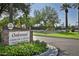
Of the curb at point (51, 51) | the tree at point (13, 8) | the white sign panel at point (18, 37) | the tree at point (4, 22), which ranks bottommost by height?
the curb at point (51, 51)

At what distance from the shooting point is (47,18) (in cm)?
373

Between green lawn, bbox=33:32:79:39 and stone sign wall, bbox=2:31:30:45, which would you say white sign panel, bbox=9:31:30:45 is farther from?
green lawn, bbox=33:32:79:39

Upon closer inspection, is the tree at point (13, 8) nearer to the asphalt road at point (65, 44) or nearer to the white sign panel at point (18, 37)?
the white sign panel at point (18, 37)

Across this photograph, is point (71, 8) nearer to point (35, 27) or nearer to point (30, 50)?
point (35, 27)

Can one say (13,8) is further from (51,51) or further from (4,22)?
(51,51)

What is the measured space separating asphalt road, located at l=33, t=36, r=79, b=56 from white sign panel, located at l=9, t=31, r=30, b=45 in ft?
0.43

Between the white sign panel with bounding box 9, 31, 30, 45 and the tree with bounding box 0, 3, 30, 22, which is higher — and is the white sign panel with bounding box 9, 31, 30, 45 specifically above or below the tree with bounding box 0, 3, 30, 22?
below

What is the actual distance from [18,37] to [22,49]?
0.19 metres

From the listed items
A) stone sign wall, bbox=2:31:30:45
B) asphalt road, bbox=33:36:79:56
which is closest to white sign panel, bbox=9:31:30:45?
stone sign wall, bbox=2:31:30:45

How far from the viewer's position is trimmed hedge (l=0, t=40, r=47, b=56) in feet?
12.0

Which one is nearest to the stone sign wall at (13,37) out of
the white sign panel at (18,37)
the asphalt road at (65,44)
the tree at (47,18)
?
the white sign panel at (18,37)

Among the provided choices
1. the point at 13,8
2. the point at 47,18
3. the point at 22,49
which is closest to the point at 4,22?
the point at 13,8

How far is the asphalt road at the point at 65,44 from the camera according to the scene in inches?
145

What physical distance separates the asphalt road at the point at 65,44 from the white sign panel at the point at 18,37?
13cm
